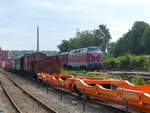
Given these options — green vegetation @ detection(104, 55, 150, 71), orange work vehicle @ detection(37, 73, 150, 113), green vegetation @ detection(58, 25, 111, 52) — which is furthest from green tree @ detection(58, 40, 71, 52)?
orange work vehicle @ detection(37, 73, 150, 113)

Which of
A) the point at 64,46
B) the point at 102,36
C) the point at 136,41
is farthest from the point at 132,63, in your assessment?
the point at 102,36

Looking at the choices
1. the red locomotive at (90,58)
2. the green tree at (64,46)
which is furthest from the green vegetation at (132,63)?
the green tree at (64,46)

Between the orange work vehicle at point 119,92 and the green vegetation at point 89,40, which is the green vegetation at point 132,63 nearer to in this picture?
the orange work vehicle at point 119,92

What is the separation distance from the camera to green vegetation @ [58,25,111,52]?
95125 millimetres

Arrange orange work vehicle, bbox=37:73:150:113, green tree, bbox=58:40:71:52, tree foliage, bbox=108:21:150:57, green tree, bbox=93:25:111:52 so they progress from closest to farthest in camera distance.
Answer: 1. orange work vehicle, bbox=37:73:150:113
2. tree foliage, bbox=108:21:150:57
3. green tree, bbox=58:40:71:52
4. green tree, bbox=93:25:111:52

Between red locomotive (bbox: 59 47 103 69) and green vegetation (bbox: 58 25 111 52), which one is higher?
green vegetation (bbox: 58 25 111 52)

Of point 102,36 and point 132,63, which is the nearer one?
point 132,63

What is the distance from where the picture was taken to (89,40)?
325 feet

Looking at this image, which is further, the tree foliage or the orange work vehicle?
the tree foliage

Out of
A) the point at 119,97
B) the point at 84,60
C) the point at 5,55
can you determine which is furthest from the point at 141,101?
the point at 5,55

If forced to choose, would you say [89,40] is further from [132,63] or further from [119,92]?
[119,92]

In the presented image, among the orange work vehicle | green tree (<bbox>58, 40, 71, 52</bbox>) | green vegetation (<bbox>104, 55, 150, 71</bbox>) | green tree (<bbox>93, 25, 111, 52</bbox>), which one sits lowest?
the orange work vehicle

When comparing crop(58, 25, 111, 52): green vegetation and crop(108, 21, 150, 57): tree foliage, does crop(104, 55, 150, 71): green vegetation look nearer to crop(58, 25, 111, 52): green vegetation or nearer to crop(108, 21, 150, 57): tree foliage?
crop(108, 21, 150, 57): tree foliage

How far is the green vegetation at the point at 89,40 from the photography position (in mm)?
95125
